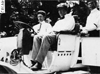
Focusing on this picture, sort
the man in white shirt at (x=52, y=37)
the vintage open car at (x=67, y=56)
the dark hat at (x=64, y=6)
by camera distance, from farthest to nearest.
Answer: the dark hat at (x=64, y=6), the man in white shirt at (x=52, y=37), the vintage open car at (x=67, y=56)

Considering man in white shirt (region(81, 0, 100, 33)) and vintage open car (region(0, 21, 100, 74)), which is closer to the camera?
vintage open car (region(0, 21, 100, 74))

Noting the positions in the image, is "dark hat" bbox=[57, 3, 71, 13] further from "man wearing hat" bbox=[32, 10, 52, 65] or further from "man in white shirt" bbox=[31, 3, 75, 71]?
"man wearing hat" bbox=[32, 10, 52, 65]

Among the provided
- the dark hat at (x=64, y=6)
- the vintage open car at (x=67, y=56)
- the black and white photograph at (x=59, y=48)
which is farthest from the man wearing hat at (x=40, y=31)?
the dark hat at (x=64, y=6)

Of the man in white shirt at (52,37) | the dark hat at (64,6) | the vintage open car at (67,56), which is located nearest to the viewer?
the vintage open car at (67,56)

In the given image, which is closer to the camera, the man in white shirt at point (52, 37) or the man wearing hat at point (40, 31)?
the man in white shirt at point (52, 37)

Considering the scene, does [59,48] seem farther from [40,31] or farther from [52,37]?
[40,31]

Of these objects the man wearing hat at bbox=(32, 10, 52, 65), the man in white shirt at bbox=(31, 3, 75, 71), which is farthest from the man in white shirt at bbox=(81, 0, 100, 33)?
the man wearing hat at bbox=(32, 10, 52, 65)

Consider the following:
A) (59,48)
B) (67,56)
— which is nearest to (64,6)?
(59,48)

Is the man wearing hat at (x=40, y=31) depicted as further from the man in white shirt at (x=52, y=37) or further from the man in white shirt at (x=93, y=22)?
the man in white shirt at (x=93, y=22)

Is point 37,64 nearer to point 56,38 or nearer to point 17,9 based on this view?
point 56,38

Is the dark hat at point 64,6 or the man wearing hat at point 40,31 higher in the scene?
the dark hat at point 64,6

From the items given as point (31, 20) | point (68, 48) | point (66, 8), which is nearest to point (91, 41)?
point (68, 48)

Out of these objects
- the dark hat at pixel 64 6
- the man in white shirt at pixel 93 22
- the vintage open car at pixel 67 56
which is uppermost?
the dark hat at pixel 64 6

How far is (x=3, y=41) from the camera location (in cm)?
469
